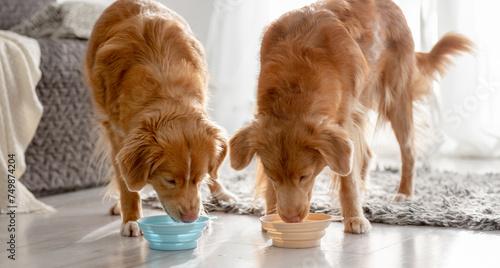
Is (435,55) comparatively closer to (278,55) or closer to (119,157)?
(278,55)

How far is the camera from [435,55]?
3861 mm

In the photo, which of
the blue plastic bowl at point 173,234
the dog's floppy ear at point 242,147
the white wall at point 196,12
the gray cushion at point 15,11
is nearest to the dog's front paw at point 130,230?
the blue plastic bowl at point 173,234

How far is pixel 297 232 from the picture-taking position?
2500 mm

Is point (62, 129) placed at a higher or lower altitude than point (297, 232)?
higher

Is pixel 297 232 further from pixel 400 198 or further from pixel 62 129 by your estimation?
pixel 62 129

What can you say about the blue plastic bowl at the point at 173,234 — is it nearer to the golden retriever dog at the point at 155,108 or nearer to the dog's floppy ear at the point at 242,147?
Answer: the golden retriever dog at the point at 155,108

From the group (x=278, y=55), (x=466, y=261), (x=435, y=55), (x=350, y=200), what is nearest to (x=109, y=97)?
(x=278, y=55)

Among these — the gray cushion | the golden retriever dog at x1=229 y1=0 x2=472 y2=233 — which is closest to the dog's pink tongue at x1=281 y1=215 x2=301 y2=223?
the golden retriever dog at x1=229 y1=0 x2=472 y2=233

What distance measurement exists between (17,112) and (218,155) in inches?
63.3

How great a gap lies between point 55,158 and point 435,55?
2.32m

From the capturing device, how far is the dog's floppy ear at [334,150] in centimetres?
250

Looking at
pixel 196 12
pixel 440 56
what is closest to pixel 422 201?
pixel 440 56

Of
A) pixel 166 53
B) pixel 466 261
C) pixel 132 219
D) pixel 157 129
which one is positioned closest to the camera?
pixel 466 261

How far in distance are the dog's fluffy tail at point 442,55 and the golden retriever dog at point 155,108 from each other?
1.51m
